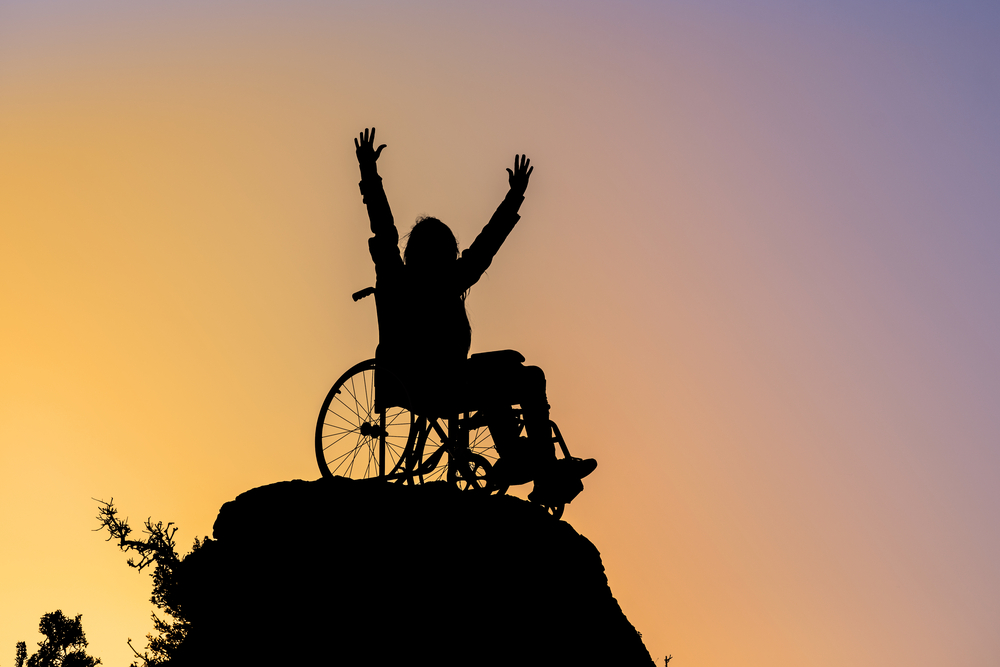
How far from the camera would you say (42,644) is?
15.2 m

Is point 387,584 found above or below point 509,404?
below

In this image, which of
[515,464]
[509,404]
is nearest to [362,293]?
[509,404]

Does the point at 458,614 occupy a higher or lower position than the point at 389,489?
lower

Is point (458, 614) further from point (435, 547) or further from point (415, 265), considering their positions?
point (415, 265)

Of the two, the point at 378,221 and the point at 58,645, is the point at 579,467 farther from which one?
the point at 58,645

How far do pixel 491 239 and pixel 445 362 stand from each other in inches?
44.3

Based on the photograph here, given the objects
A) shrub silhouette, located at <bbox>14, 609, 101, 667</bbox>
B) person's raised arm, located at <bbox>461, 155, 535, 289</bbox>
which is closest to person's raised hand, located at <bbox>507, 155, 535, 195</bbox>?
person's raised arm, located at <bbox>461, 155, 535, 289</bbox>

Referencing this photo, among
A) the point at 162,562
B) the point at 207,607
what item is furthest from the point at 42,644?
the point at 207,607

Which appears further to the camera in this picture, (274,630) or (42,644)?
(42,644)

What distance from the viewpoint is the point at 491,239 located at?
741 cm

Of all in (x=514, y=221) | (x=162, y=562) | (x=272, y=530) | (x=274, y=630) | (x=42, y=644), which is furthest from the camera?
(x=42, y=644)

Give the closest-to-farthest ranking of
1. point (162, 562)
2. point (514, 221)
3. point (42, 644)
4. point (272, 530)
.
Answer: point (272, 530), point (514, 221), point (162, 562), point (42, 644)

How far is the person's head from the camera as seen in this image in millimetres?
7398

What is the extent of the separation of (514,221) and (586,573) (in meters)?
3.12
